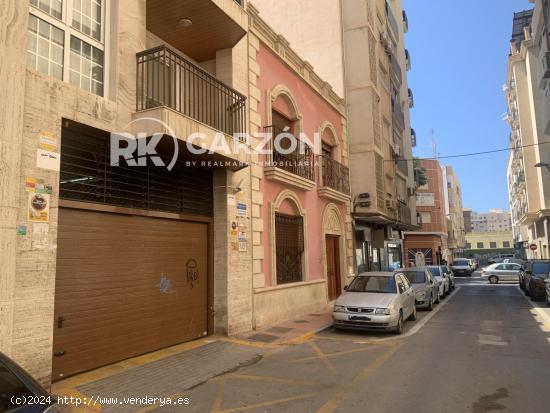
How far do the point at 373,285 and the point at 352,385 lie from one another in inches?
221

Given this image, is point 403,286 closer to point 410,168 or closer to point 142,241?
point 142,241

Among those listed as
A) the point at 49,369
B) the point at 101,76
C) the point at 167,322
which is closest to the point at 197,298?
the point at 167,322

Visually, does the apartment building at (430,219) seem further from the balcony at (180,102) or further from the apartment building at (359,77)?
the balcony at (180,102)

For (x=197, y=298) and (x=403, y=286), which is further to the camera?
(x=403, y=286)

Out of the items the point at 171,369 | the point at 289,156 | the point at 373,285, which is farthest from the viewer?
the point at 289,156

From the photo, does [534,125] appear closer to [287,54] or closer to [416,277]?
[416,277]

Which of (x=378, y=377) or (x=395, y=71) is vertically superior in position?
(x=395, y=71)

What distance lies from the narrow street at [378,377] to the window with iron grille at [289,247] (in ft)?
8.81

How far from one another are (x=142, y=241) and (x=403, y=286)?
7.41m

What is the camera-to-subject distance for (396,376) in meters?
6.76

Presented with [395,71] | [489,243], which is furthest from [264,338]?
[489,243]

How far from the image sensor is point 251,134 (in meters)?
11.5

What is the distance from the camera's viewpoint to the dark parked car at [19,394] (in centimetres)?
265

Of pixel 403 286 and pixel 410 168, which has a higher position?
pixel 410 168
